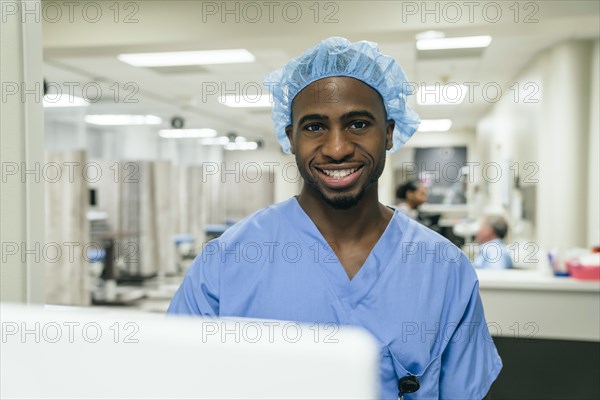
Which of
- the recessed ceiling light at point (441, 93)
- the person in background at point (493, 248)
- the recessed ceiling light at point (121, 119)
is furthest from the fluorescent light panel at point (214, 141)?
the person in background at point (493, 248)

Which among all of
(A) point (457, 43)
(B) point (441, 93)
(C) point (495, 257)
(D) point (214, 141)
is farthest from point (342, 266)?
(D) point (214, 141)

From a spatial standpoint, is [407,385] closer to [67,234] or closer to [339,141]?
[339,141]

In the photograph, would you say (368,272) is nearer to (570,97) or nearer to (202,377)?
(202,377)

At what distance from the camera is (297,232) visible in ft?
4.13

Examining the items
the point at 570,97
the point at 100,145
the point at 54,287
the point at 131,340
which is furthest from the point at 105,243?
the point at 131,340

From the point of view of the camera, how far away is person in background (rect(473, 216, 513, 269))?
3.29 meters

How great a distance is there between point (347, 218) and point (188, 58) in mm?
3795

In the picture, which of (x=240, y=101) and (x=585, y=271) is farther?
(x=240, y=101)

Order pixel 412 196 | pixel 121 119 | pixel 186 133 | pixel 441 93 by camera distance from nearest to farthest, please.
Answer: pixel 412 196, pixel 441 93, pixel 121 119, pixel 186 133

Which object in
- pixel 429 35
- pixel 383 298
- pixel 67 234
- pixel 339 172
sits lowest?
pixel 67 234

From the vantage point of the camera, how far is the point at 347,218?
1.27 meters

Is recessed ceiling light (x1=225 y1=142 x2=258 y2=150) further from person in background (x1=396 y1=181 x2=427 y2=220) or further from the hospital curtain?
person in background (x1=396 y1=181 x2=427 y2=220)

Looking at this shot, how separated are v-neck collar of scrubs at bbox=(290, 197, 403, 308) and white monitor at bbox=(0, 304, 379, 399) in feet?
2.60

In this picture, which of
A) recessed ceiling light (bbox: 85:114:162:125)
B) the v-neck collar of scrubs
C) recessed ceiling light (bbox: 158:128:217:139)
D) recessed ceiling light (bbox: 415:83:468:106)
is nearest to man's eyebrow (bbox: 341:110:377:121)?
the v-neck collar of scrubs
